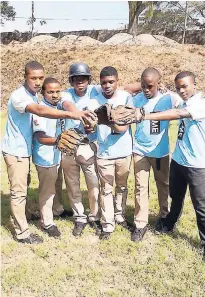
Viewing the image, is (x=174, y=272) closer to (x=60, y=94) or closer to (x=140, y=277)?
(x=140, y=277)

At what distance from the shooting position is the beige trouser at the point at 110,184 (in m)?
4.58

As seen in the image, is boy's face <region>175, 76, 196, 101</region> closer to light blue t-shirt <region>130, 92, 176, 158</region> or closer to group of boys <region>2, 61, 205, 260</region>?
group of boys <region>2, 61, 205, 260</region>

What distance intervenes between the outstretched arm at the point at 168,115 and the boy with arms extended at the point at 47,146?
116cm

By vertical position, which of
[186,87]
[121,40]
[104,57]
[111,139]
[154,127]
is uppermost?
[121,40]

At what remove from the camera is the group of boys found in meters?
4.12

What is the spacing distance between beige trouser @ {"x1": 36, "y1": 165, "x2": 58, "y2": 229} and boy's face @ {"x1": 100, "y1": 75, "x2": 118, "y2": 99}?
3.45 feet

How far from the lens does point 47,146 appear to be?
4590mm

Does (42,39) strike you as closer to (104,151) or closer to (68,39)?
(68,39)

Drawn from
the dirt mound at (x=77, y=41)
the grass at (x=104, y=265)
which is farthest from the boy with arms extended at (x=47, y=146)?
the dirt mound at (x=77, y=41)

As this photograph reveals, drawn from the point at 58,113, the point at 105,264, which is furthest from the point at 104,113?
the point at 105,264

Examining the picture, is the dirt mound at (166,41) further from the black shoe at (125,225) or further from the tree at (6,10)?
the black shoe at (125,225)

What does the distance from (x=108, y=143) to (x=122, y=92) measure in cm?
58

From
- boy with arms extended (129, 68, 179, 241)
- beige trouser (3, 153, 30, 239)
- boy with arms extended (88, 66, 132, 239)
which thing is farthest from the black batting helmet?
beige trouser (3, 153, 30, 239)

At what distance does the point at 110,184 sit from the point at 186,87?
143 centimetres
